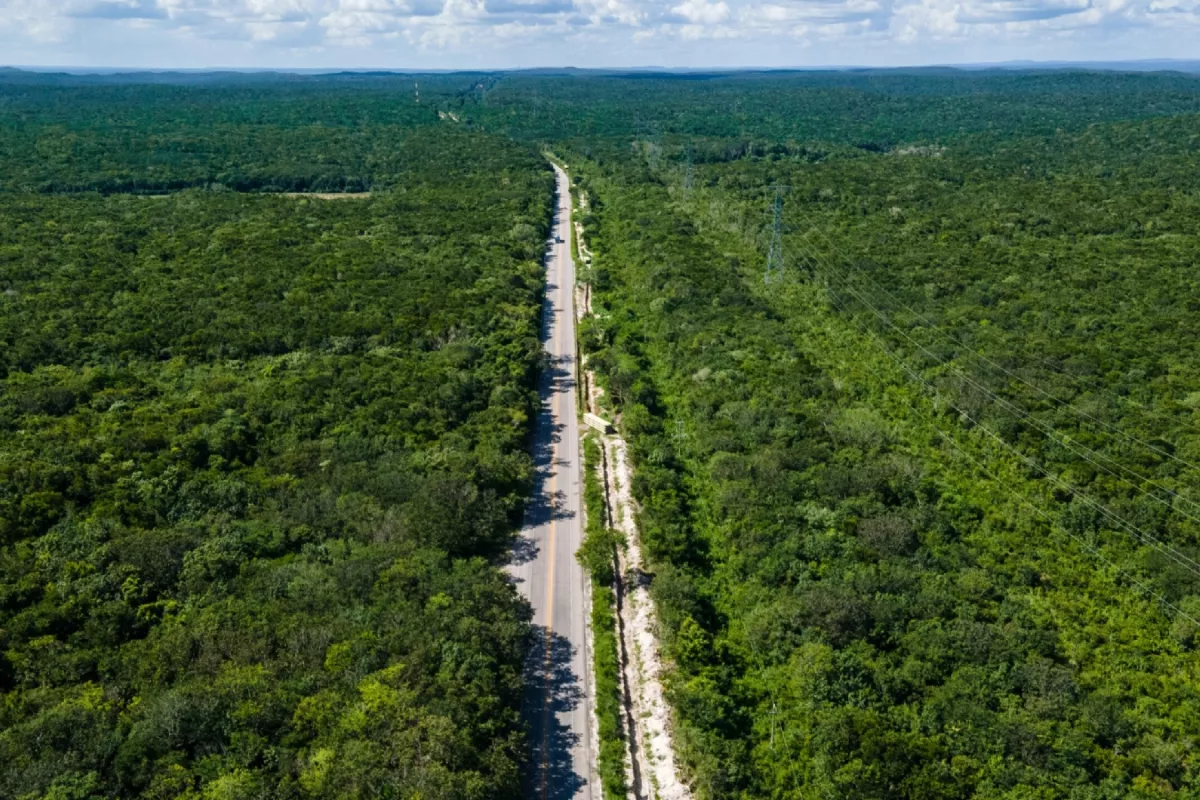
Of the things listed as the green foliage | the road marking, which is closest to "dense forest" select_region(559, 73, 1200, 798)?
the green foliage

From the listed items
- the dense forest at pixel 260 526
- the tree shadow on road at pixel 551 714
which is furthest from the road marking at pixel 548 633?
the dense forest at pixel 260 526

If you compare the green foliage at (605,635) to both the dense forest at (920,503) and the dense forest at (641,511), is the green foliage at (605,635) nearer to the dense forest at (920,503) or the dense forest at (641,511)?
the dense forest at (641,511)

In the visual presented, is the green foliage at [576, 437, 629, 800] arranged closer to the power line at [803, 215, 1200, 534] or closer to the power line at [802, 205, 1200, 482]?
the power line at [803, 215, 1200, 534]

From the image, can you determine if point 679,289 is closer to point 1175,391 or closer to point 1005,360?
point 1005,360

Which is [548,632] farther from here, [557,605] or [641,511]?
[641,511]

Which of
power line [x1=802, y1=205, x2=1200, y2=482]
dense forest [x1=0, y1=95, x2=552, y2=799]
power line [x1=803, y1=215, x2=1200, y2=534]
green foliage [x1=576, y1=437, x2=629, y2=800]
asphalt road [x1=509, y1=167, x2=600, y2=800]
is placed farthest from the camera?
power line [x1=802, y1=205, x2=1200, y2=482]

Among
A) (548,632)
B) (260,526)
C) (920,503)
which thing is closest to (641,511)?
(548,632)

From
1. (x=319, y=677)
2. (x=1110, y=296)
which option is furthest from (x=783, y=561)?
(x=1110, y=296)
